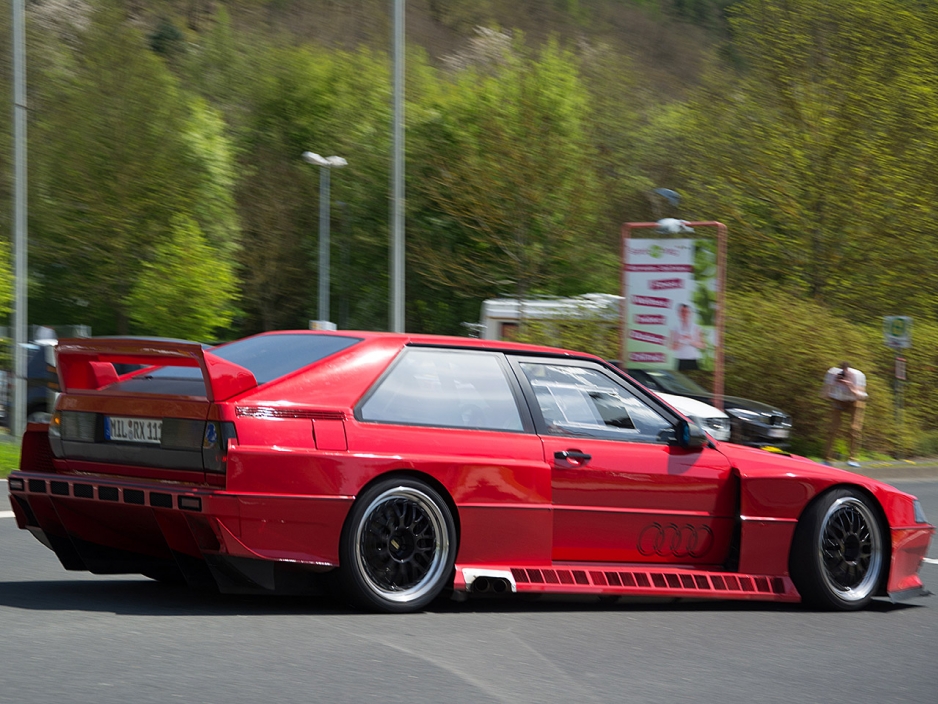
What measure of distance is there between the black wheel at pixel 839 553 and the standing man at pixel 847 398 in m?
14.7

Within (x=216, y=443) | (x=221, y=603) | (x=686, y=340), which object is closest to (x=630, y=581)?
(x=221, y=603)

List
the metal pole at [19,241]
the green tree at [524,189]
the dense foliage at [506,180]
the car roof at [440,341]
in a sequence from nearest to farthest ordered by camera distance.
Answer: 1. the car roof at [440,341]
2. the metal pole at [19,241]
3. the dense foliage at [506,180]
4. the green tree at [524,189]

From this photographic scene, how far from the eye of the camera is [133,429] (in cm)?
627

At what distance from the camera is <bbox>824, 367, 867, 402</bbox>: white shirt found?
21844 millimetres

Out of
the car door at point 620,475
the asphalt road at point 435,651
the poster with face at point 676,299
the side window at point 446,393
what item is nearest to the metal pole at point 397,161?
the poster with face at point 676,299

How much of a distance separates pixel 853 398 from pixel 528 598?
634 inches

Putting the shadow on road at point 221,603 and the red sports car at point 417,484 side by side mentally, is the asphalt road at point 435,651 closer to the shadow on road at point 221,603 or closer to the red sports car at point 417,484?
the shadow on road at point 221,603

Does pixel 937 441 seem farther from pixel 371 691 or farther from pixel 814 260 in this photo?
pixel 371 691

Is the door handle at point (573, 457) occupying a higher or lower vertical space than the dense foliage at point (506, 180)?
lower

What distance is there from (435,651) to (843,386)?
1760 centimetres

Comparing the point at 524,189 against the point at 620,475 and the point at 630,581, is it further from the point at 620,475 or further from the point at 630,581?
the point at 630,581

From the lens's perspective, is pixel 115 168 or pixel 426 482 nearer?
pixel 426 482

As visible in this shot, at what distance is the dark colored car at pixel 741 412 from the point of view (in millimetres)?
19828

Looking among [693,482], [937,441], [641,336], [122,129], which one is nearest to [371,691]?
[693,482]
